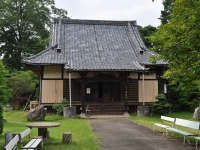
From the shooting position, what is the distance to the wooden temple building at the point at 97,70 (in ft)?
65.3

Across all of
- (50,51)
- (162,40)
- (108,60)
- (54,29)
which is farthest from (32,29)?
(162,40)

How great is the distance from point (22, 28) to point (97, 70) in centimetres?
2466

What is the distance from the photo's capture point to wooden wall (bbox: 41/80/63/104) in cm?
2078

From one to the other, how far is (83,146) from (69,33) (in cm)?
1701

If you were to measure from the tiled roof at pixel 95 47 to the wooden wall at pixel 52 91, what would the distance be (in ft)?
6.31

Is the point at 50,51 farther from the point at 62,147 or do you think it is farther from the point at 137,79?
the point at 62,147

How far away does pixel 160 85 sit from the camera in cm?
2298

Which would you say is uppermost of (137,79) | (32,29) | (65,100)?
(32,29)

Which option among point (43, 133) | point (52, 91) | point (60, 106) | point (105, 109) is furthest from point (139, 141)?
point (52, 91)

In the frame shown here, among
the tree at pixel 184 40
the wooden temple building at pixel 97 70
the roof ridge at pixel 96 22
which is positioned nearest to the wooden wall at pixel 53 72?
the wooden temple building at pixel 97 70

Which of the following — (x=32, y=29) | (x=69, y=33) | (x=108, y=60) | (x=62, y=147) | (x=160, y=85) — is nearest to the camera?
(x=62, y=147)

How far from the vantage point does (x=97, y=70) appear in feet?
63.1

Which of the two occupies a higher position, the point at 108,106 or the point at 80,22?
the point at 80,22

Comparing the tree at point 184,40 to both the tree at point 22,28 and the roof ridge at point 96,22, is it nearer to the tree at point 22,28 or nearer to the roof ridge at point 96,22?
the roof ridge at point 96,22
